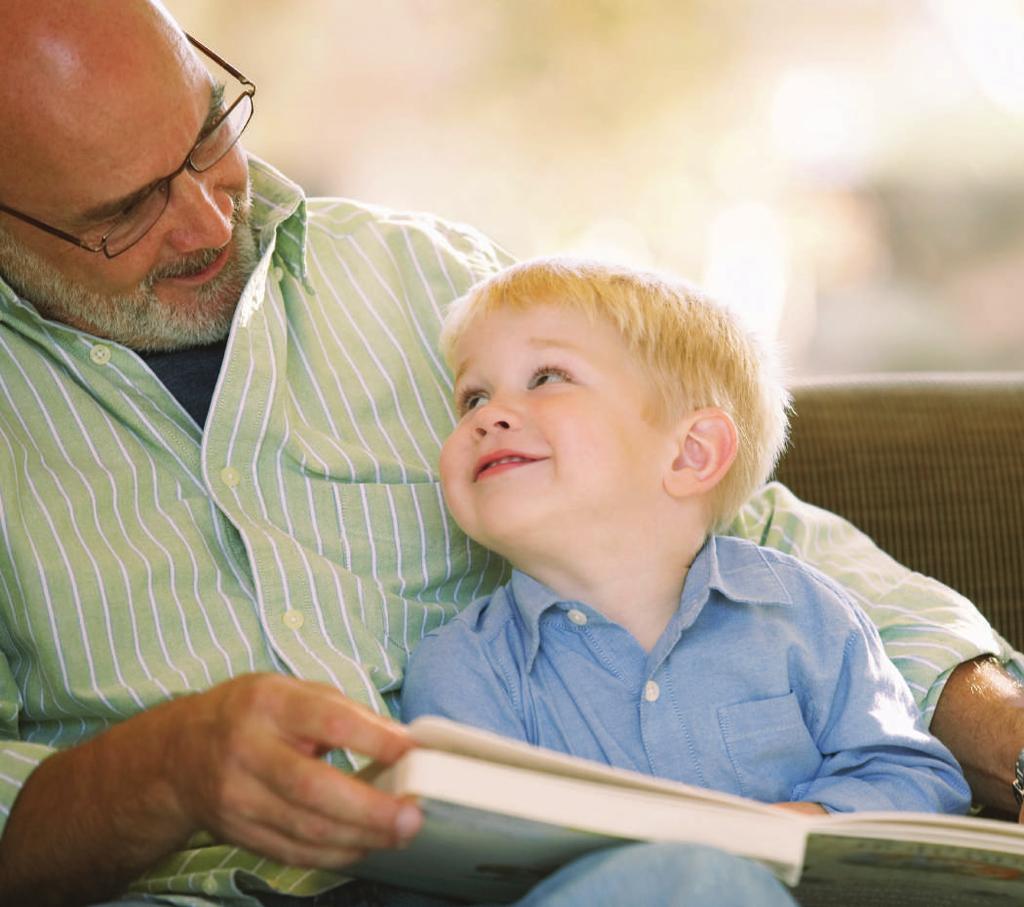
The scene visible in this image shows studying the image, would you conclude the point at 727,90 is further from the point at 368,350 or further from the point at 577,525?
the point at 577,525

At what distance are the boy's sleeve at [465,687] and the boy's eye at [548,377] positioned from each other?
0.97 feet

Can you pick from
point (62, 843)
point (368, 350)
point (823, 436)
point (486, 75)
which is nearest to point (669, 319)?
point (368, 350)

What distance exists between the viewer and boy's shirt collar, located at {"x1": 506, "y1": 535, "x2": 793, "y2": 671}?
1364 millimetres

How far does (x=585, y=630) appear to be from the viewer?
1393 millimetres

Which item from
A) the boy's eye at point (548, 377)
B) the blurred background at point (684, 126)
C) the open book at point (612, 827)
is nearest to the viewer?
the open book at point (612, 827)

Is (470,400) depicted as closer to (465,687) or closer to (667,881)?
(465,687)

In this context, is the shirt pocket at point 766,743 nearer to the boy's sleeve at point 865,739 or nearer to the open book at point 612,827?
the boy's sleeve at point 865,739

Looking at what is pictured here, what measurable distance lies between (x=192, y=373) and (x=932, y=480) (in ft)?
3.95

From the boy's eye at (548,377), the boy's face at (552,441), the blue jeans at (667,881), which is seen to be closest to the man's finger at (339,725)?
the blue jeans at (667,881)

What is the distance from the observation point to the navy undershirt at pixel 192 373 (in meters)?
1.61

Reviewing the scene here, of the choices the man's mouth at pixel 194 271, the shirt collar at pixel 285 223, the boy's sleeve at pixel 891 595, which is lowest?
the boy's sleeve at pixel 891 595

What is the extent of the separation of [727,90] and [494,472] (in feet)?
8.60

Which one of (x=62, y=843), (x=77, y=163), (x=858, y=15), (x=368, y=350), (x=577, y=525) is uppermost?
(x=858, y=15)

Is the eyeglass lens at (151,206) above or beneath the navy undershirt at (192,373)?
above
